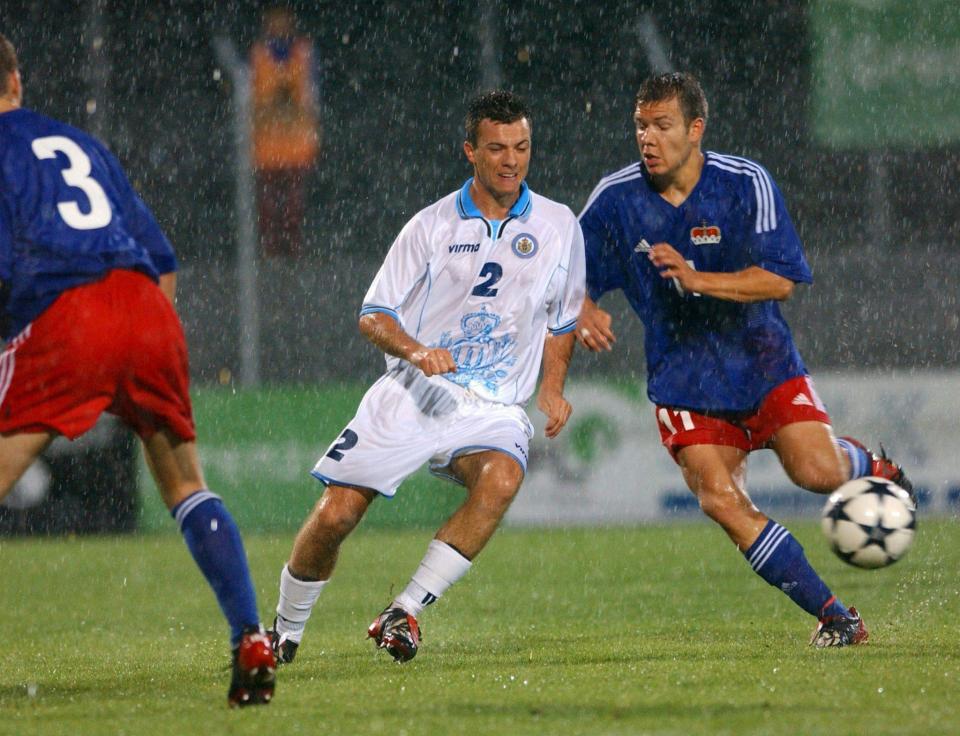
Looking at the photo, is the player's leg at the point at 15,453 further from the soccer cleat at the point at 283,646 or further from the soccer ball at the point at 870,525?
the soccer ball at the point at 870,525

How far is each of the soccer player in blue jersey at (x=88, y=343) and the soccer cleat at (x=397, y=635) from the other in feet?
3.41

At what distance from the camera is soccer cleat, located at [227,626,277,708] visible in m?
4.33

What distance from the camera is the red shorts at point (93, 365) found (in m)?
4.31

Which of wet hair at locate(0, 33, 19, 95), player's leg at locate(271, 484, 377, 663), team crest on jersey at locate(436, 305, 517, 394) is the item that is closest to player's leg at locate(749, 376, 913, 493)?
team crest on jersey at locate(436, 305, 517, 394)

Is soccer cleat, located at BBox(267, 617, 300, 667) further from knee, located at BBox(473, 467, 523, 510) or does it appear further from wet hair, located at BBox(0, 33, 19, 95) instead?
wet hair, located at BBox(0, 33, 19, 95)

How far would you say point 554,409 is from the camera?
580 cm

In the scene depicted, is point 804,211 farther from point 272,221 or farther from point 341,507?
point 341,507

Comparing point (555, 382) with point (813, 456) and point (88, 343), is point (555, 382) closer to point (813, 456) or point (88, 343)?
point (813, 456)

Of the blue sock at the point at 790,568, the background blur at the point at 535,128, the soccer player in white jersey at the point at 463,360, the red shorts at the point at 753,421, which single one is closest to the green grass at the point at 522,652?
the blue sock at the point at 790,568

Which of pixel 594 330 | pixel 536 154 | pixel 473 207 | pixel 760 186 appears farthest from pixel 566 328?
pixel 536 154

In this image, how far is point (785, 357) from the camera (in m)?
5.96

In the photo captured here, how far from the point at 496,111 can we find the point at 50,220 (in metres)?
2.03

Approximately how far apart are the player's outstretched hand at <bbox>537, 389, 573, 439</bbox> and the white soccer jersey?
12 centimetres

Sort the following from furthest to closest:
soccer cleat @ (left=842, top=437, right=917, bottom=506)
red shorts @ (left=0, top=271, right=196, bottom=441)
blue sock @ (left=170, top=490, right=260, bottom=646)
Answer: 1. soccer cleat @ (left=842, top=437, right=917, bottom=506)
2. blue sock @ (left=170, top=490, right=260, bottom=646)
3. red shorts @ (left=0, top=271, right=196, bottom=441)
